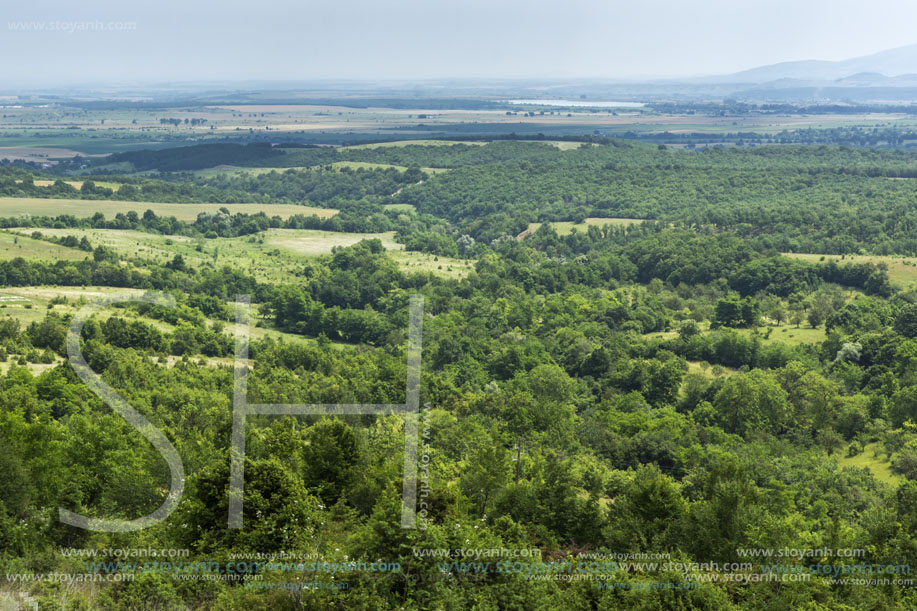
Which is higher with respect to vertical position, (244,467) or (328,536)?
(244,467)

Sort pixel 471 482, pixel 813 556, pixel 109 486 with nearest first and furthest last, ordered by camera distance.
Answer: pixel 813 556
pixel 109 486
pixel 471 482

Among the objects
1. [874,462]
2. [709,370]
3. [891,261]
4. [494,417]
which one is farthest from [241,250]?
[874,462]

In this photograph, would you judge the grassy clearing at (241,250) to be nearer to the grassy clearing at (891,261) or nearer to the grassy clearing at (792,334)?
the grassy clearing at (792,334)

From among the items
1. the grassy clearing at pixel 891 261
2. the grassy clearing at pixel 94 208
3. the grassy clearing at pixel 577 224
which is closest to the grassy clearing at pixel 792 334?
the grassy clearing at pixel 891 261

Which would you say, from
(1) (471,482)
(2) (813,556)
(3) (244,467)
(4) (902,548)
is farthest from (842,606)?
(3) (244,467)

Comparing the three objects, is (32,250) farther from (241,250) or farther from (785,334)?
(785,334)

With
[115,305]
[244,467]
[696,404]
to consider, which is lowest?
[696,404]

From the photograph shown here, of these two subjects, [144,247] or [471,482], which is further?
[144,247]

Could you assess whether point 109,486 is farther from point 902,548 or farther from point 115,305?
point 115,305
